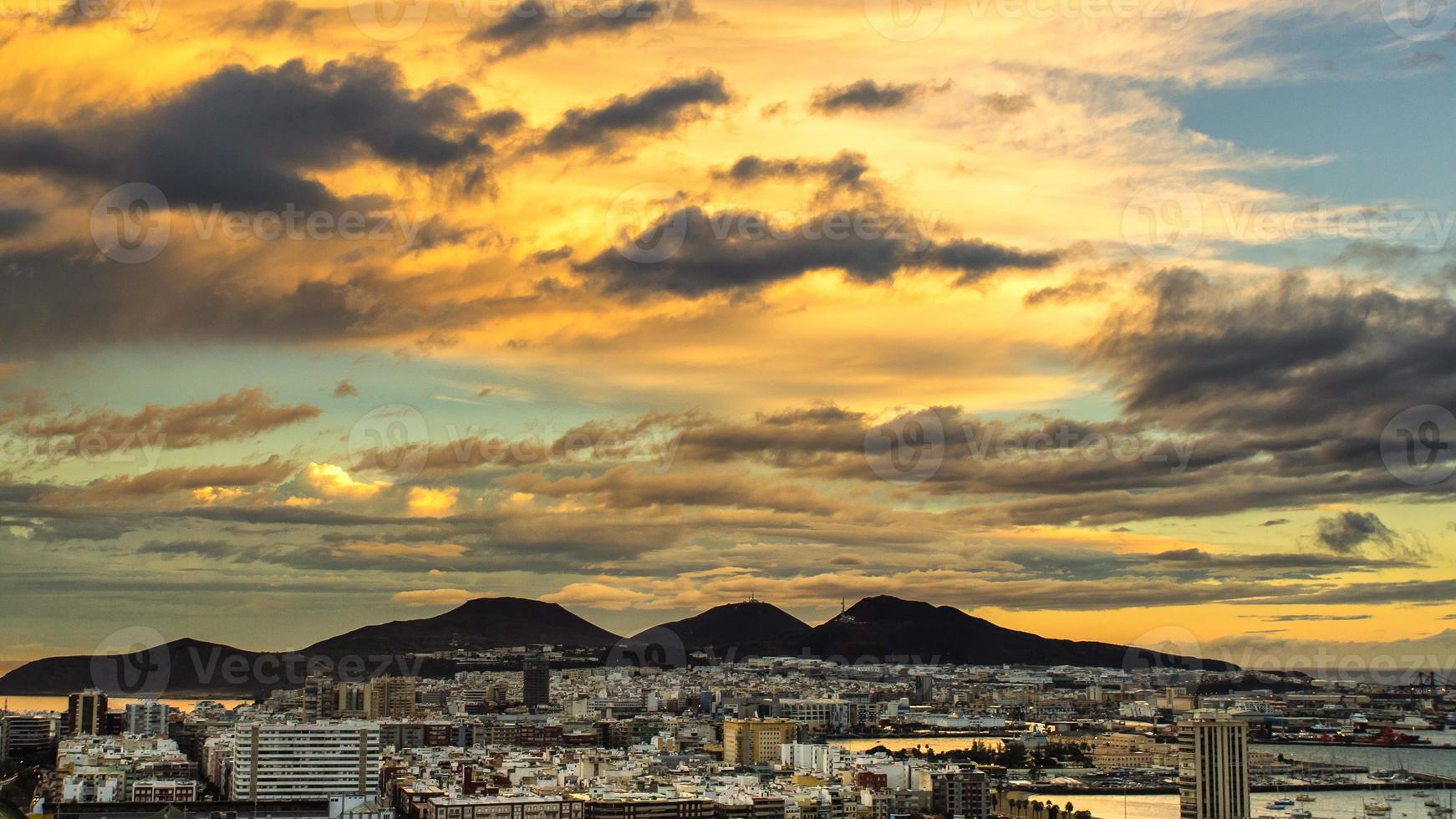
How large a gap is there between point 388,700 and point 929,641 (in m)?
75.4

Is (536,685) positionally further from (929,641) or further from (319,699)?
(929,641)

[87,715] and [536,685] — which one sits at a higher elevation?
[536,685]

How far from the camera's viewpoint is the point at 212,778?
154 feet

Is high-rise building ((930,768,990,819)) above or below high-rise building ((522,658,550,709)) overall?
below

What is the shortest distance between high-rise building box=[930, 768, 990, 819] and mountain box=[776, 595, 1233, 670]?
319 ft

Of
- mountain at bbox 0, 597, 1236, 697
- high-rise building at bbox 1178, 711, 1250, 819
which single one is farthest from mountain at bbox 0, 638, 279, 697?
high-rise building at bbox 1178, 711, 1250, 819

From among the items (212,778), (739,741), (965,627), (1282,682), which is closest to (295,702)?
(739,741)

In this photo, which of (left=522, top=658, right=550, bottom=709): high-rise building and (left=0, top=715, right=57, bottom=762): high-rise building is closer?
(left=0, top=715, right=57, bottom=762): high-rise building

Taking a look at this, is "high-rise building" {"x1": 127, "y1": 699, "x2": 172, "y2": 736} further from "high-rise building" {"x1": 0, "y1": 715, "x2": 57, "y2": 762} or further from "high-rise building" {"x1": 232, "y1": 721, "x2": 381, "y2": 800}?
"high-rise building" {"x1": 232, "y1": 721, "x2": 381, "y2": 800}

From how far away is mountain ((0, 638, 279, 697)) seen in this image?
400 feet

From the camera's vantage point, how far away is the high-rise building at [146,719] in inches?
2542

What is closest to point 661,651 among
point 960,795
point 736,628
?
point 736,628

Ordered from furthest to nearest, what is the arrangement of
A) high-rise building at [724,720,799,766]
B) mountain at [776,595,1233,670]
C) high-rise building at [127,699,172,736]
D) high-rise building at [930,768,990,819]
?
mountain at [776,595,1233,670]
high-rise building at [127,699,172,736]
high-rise building at [724,720,799,766]
high-rise building at [930,768,990,819]

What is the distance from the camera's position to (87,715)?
212ft
